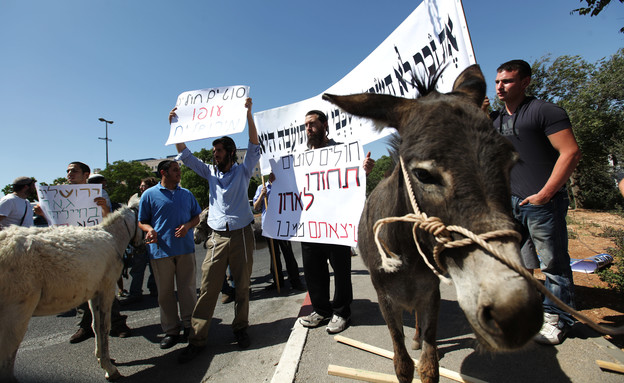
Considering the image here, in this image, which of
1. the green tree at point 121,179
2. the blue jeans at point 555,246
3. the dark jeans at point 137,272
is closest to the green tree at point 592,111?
the blue jeans at point 555,246

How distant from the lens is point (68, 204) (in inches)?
155

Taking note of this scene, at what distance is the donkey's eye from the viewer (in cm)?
137

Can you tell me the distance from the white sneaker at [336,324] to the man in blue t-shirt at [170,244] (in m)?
2.14

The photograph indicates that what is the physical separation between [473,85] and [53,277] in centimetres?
465

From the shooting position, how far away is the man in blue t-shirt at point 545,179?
2.58 m

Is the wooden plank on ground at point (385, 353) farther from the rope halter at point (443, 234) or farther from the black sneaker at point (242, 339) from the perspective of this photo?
the rope halter at point (443, 234)

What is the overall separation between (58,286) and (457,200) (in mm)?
4086

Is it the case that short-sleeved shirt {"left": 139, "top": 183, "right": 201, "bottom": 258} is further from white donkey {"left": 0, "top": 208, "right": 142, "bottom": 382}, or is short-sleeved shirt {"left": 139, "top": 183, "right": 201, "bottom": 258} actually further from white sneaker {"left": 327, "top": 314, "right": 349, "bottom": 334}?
white sneaker {"left": 327, "top": 314, "right": 349, "bottom": 334}

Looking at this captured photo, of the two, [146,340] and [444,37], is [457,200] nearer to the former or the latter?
[444,37]

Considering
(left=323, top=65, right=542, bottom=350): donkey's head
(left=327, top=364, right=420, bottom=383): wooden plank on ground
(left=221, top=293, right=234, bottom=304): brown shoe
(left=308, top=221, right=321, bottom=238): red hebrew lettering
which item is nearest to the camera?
(left=323, top=65, right=542, bottom=350): donkey's head

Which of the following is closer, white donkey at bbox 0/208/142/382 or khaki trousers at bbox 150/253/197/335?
white donkey at bbox 0/208/142/382

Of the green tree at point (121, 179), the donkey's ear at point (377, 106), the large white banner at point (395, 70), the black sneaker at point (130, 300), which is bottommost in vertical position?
the black sneaker at point (130, 300)

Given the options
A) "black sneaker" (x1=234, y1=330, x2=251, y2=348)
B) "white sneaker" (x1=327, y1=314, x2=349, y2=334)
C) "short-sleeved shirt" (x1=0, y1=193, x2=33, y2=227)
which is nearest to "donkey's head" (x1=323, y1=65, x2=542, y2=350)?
"white sneaker" (x1=327, y1=314, x2=349, y2=334)

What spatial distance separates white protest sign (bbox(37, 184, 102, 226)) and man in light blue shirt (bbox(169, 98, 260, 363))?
69.4 inches
